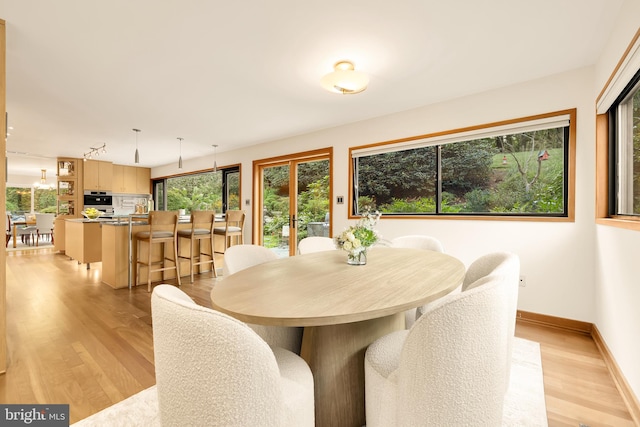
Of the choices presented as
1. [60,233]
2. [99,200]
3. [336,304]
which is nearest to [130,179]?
[99,200]

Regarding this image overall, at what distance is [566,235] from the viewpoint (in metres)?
2.63

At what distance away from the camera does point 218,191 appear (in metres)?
6.47

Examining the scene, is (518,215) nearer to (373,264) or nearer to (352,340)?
(373,264)

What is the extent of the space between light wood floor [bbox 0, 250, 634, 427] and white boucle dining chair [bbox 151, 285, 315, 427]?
1351mm

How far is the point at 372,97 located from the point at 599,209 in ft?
7.58

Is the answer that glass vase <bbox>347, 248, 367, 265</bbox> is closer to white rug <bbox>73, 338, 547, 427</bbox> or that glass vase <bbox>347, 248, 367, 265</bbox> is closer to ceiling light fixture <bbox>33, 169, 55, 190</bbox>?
white rug <bbox>73, 338, 547, 427</bbox>

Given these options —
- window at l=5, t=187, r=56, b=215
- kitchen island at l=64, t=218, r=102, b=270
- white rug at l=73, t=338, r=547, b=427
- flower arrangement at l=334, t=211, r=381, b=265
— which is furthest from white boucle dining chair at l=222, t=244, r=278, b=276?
window at l=5, t=187, r=56, b=215

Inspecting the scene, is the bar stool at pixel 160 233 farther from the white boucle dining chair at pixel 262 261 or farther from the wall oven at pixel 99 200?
the wall oven at pixel 99 200

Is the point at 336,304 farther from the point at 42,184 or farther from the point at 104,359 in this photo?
the point at 42,184

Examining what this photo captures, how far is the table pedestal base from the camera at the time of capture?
4.00 ft

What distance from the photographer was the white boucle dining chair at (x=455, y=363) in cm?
75

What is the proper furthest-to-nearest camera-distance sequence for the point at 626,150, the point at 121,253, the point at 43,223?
the point at 43,223 → the point at 121,253 → the point at 626,150

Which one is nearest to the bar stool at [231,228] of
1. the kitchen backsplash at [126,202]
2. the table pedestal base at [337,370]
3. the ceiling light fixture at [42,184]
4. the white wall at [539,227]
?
the white wall at [539,227]

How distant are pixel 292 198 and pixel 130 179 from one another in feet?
18.6
